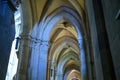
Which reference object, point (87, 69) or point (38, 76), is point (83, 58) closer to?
point (87, 69)

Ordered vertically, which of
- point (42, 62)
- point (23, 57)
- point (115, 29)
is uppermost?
point (23, 57)

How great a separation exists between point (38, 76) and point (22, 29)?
2.80 meters

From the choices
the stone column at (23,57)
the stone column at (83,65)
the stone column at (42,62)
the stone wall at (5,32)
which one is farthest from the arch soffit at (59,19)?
the stone wall at (5,32)

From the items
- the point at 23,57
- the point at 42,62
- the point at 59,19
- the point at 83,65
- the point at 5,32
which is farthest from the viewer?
the point at 59,19

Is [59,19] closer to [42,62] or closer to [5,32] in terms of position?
[42,62]

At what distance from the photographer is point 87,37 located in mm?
9094

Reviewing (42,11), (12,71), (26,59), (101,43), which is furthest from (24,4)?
(12,71)

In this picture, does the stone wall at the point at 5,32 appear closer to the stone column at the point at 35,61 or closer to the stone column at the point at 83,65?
the stone column at the point at 35,61

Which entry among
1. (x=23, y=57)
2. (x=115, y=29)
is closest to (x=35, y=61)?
(x=23, y=57)

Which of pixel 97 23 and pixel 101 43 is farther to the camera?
pixel 97 23

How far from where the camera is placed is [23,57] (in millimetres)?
9078

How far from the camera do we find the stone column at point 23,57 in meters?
8.66

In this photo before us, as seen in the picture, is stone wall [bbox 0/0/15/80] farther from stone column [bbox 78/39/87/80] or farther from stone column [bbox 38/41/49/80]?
stone column [bbox 78/39/87/80]

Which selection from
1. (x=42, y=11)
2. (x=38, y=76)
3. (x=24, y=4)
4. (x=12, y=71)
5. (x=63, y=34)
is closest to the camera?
(x=38, y=76)
